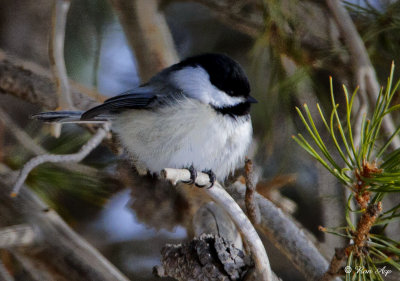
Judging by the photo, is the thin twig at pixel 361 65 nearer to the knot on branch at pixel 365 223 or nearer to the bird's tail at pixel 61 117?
the knot on branch at pixel 365 223

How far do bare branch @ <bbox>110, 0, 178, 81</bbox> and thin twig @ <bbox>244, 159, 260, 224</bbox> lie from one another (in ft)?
3.22

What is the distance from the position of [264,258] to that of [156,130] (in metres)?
0.58

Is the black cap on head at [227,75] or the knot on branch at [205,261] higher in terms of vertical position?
the black cap on head at [227,75]

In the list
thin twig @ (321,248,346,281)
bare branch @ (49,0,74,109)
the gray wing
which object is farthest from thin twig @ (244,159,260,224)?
bare branch @ (49,0,74,109)

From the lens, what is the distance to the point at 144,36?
209 cm

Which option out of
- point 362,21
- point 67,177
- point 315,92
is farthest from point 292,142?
point 67,177

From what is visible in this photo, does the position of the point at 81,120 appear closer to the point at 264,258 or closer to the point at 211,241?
the point at 211,241

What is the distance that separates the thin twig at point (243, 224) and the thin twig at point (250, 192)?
0.07 metres

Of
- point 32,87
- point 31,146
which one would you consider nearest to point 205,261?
point 31,146

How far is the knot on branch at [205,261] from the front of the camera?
1.00m

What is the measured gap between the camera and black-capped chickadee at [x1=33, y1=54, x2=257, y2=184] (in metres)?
1.38

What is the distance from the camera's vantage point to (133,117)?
1514 millimetres

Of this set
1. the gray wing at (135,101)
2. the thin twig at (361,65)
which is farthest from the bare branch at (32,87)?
the thin twig at (361,65)

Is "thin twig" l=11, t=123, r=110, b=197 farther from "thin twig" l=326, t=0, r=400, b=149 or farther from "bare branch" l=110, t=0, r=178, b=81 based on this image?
"thin twig" l=326, t=0, r=400, b=149
